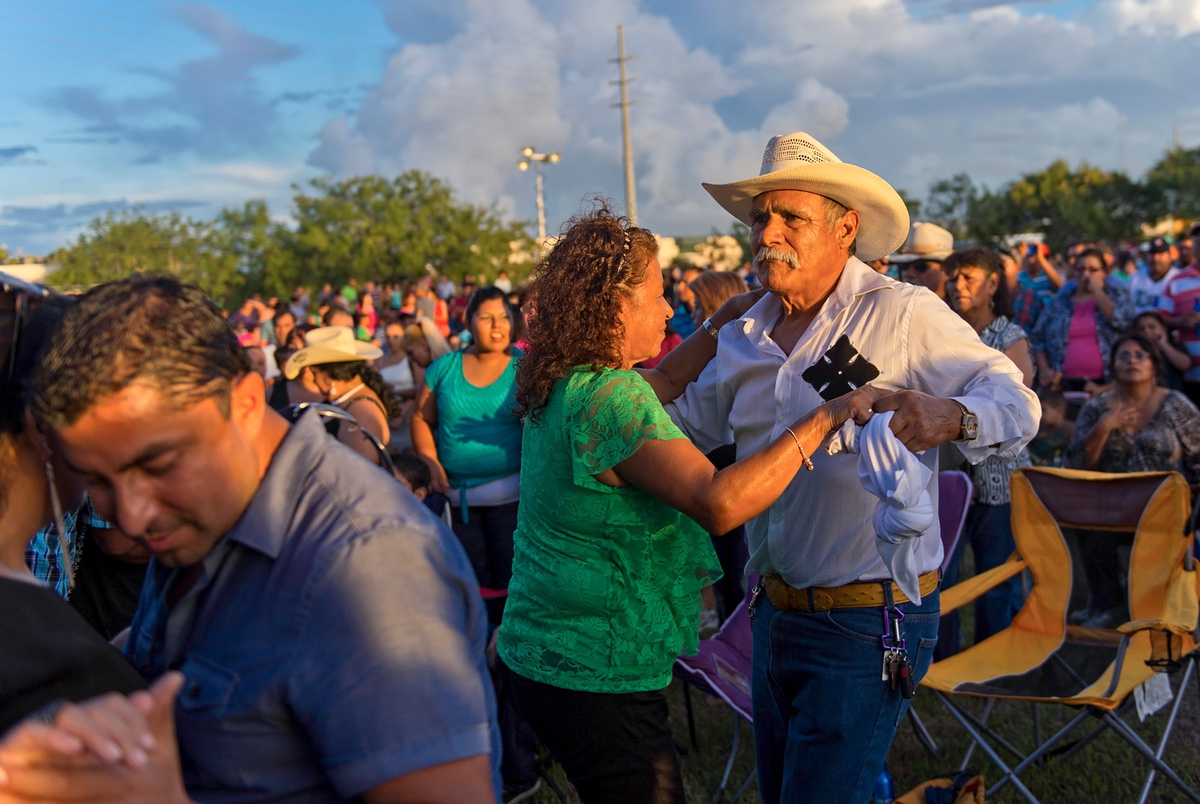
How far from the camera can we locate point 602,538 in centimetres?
238

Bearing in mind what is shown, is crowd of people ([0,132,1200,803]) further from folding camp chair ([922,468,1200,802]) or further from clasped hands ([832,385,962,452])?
folding camp chair ([922,468,1200,802])

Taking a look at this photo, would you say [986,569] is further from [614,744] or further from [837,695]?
[614,744]

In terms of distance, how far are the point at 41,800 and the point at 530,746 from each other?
320cm

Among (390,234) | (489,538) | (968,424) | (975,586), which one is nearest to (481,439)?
(489,538)

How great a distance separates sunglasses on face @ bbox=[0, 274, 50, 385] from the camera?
1.36m

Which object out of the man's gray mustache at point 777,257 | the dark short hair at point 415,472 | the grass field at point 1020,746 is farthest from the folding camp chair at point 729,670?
the dark short hair at point 415,472

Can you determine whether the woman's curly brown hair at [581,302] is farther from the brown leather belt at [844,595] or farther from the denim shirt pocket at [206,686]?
the denim shirt pocket at [206,686]

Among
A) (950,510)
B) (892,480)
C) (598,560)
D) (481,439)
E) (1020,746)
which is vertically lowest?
(1020,746)

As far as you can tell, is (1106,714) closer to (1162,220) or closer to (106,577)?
(106,577)

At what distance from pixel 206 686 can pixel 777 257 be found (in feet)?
5.98

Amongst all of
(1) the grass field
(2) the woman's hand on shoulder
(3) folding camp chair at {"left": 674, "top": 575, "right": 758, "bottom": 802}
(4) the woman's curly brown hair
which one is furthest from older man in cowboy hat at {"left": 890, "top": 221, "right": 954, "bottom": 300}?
(4) the woman's curly brown hair

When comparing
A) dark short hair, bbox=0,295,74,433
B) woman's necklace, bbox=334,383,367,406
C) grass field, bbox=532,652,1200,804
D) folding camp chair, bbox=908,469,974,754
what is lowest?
grass field, bbox=532,652,1200,804

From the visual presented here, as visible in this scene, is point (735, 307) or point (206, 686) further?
point (735, 307)

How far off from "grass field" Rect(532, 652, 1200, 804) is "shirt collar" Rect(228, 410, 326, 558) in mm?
3209
